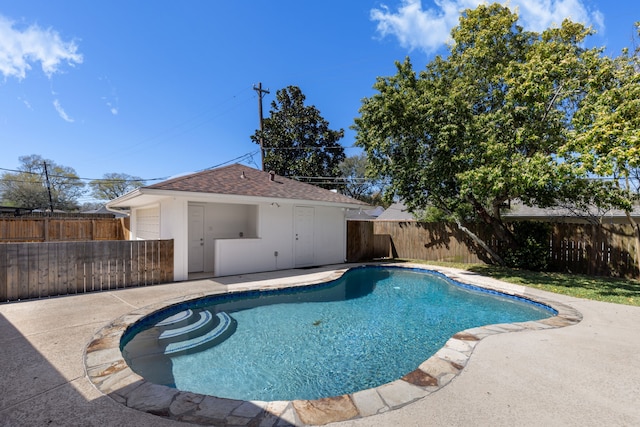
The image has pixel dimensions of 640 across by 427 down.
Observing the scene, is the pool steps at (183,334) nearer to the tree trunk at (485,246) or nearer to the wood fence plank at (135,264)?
the wood fence plank at (135,264)

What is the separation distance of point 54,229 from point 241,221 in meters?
11.7

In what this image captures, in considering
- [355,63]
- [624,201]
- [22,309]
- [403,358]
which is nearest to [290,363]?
[403,358]

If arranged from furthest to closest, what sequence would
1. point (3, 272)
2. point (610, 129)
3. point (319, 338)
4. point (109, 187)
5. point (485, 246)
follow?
point (109, 187), point (485, 246), point (610, 129), point (3, 272), point (319, 338)

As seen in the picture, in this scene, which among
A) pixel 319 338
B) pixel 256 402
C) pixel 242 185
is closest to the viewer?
pixel 256 402

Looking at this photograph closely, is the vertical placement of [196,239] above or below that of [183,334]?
above

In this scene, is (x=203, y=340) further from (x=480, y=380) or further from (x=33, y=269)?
(x=33, y=269)

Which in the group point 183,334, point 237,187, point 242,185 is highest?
point 242,185

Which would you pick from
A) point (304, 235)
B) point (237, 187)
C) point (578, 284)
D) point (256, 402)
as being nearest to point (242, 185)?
point (237, 187)

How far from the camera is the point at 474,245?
13125 mm

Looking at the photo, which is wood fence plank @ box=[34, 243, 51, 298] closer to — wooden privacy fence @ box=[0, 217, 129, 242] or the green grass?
wooden privacy fence @ box=[0, 217, 129, 242]

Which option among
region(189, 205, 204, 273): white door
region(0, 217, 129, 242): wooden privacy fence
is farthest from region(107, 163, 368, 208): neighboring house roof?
region(0, 217, 129, 242): wooden privacy fence

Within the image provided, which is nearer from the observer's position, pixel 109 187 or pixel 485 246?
pixel 485 246

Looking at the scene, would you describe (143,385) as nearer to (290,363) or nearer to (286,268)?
(290,363)

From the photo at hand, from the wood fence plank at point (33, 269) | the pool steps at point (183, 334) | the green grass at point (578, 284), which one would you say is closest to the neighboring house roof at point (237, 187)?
the wood fence plank at point (33, 269)
